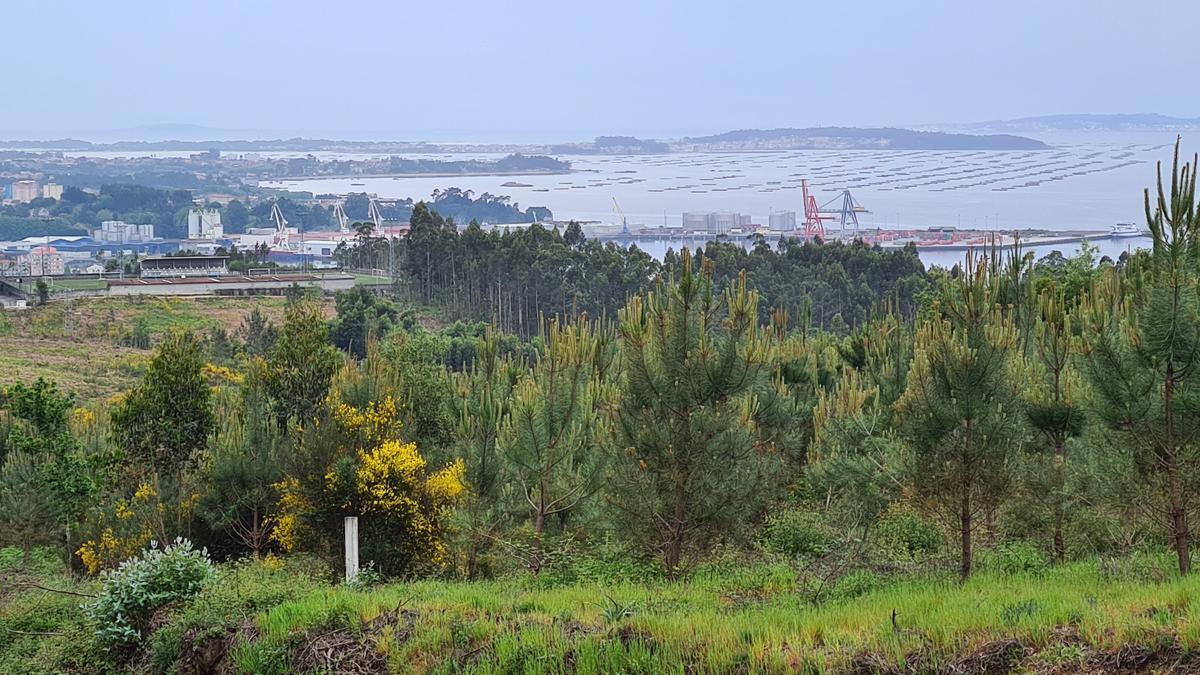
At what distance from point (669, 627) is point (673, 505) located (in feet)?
9.32

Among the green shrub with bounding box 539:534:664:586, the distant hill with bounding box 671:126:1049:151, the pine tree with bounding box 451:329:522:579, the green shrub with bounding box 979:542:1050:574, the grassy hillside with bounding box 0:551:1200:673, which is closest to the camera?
the grassy hillside with bounding box 0:551:1200:673

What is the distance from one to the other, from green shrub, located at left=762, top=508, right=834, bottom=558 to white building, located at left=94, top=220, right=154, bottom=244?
12248 centimetres

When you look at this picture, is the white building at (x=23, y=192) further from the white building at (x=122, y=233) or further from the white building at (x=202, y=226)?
the white building at (x=202, y=226)

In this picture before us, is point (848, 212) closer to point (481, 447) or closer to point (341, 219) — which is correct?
point (341, 219)

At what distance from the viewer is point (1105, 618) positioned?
6785mm

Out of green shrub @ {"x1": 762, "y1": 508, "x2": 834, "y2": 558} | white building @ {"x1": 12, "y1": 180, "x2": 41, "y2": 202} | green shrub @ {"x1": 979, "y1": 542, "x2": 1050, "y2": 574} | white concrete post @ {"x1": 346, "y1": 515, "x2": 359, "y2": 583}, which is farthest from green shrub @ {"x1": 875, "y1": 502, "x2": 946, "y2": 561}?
white building @ {"x1": 12, "y1": 180, "x2": 41, "y2": 202}

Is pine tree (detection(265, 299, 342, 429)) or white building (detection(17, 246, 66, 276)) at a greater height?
pine tree (detection(265, 299, 342, 429))

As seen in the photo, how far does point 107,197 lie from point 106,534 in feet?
479

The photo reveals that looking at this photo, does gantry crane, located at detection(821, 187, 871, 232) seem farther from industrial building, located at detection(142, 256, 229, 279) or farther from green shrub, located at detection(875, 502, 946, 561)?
green shrub, located at detection(875, 502, 946, 561)

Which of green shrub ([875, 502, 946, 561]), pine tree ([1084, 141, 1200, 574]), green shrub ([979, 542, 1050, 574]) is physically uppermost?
pine tree ([1084, 141, 1200, 574])

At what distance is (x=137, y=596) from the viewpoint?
27.8 ft

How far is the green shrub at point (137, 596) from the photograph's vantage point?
845 cm

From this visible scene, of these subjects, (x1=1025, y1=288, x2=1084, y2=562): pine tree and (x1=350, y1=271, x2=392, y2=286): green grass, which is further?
(x1=350, y1=271, x2=392, y2=286): green grass

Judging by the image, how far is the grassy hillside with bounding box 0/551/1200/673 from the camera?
6641 mm
